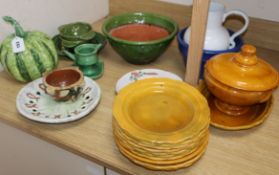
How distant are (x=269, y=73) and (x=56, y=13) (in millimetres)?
691

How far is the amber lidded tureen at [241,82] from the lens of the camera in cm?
68

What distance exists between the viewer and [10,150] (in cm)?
91

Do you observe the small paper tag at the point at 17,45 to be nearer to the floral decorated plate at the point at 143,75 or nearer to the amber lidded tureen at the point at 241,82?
the floral decorated plate at the point at 143,75

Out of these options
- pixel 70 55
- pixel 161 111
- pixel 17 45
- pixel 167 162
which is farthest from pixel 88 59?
pixel 167 162

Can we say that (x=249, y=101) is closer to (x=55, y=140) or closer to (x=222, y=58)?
(x=222, y=58)

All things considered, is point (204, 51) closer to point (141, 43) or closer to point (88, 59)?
point (141, 43)

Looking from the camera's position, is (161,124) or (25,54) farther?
(25,54)

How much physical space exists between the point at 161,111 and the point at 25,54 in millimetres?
397

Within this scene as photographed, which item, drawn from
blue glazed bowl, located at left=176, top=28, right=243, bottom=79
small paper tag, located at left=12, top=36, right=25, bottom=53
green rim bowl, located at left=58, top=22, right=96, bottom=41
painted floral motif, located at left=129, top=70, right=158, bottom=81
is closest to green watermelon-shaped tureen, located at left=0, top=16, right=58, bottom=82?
small paper tag, located at left=12, top=36, right=25, bottom=53

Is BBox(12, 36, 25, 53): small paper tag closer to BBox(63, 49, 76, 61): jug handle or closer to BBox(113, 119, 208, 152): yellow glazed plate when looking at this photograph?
BBox(63, 49, 76, 61): jug handle

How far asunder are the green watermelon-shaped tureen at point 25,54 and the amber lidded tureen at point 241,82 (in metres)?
0.43

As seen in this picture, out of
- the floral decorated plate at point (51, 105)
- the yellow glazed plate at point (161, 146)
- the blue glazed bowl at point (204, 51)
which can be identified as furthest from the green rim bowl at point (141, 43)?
the yellow glazed plate at point (161, 146)

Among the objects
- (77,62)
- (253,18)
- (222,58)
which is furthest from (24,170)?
(253,18)

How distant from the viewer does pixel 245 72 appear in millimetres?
691
